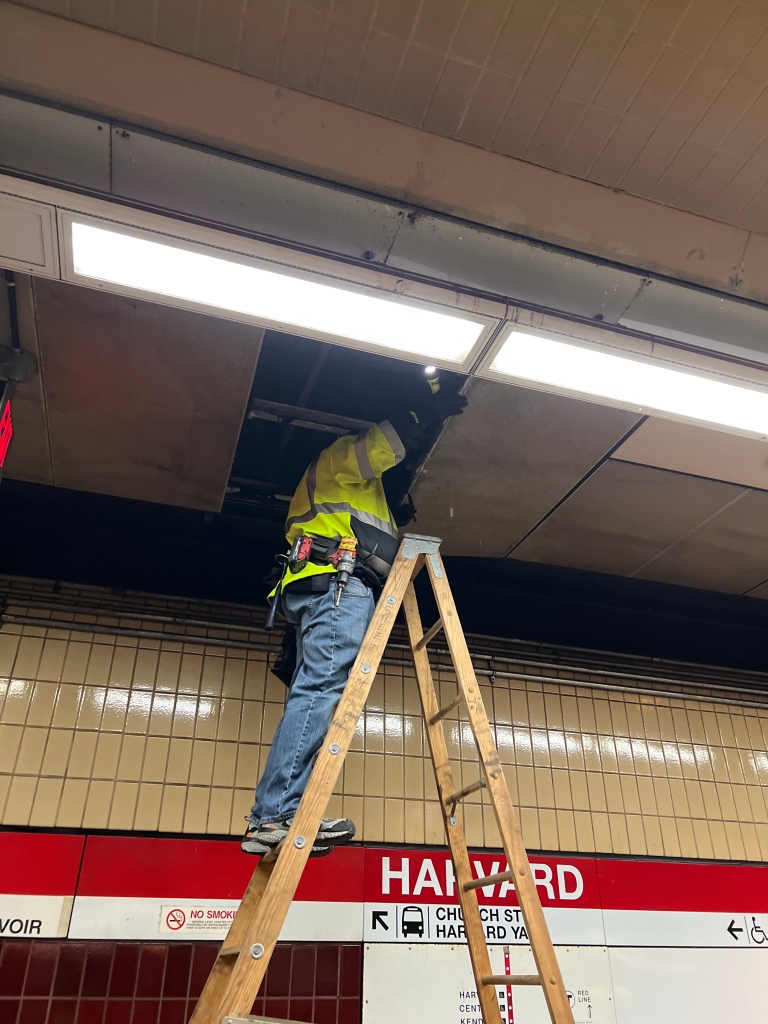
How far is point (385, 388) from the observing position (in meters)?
2.70

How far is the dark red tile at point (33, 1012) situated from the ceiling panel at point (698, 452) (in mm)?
2911

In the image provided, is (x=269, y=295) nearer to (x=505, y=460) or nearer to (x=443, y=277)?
(x=443, y=277)

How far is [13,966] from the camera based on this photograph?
2.46 meters

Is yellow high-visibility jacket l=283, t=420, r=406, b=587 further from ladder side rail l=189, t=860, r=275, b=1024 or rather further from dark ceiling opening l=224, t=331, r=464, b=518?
ladder side rail l=189, t=860, r=275, b=1024

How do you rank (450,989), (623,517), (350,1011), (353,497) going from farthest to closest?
(623,517)
(450,989)
(350,1011)
(353,497)

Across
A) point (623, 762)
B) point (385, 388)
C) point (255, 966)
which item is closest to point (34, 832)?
point (255, 966)

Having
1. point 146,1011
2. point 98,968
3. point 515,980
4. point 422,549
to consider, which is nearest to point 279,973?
point 146,1011

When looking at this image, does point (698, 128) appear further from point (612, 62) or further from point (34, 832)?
point (34, 832)

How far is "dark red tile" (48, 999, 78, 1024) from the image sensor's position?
2.42 meters

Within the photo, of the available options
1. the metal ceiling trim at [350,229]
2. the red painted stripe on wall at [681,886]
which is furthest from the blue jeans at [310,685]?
the red painted stripe on wall at [681,886]

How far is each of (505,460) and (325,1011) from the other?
2250 millimetres

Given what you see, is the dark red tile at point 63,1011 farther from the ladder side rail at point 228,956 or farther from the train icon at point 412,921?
the train icon at point 412,921

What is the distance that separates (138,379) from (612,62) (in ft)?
5.61

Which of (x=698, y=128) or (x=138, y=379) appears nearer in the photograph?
(x=698, y=128)
